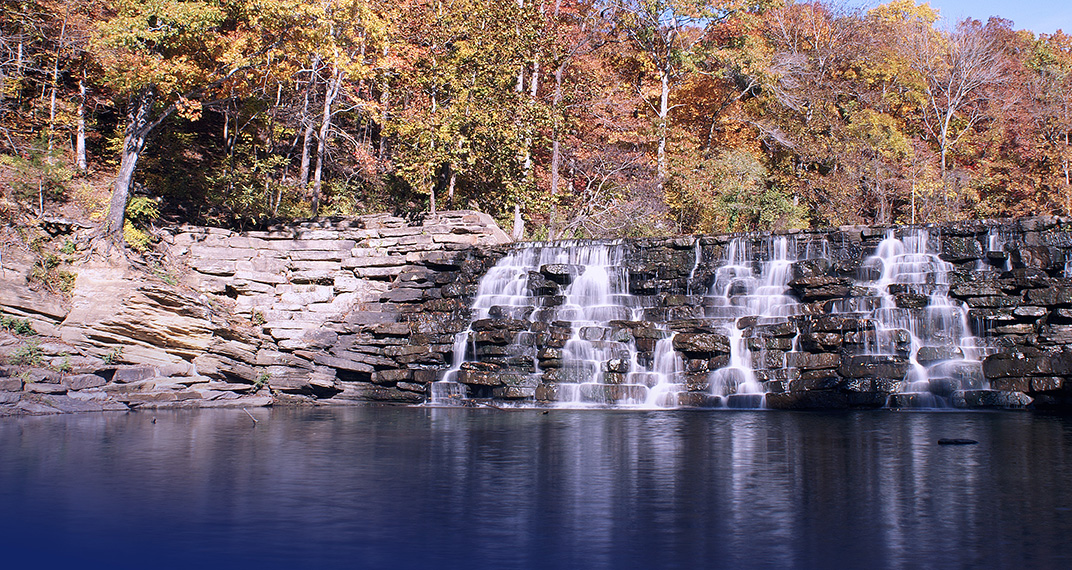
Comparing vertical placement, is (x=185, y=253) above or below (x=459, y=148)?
below

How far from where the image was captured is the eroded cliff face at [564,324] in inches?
720

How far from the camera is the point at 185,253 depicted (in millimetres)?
24438

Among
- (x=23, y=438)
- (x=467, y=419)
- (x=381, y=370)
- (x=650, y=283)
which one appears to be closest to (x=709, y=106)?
(x=650, y=283)

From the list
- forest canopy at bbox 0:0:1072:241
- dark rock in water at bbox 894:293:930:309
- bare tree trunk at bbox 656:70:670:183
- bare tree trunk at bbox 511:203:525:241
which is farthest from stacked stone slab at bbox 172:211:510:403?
bare tree trunk at bbox 656:70:670:183

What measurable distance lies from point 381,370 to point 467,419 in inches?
246

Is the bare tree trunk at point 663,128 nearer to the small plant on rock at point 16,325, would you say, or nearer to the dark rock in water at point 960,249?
the dark rock in water at point 960,249

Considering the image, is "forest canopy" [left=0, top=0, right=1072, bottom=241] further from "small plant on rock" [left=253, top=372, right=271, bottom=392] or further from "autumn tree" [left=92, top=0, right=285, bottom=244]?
"small plant on rock" [left=253, top=372, right=271, bottom=392]

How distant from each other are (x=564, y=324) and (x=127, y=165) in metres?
13.7

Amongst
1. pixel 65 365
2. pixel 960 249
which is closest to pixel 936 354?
pixel 960 249

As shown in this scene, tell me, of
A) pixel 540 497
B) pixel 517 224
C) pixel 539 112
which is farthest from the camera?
pixel 517 224

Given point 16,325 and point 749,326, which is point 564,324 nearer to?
point 749,326

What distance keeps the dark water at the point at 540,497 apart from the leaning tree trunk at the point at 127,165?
9.31 meters

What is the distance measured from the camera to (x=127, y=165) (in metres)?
23.2

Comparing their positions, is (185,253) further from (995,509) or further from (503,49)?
(995,509)
